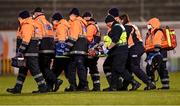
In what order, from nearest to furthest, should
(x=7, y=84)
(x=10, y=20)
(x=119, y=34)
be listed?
(x=119, y=34) < (x=7, y=84) < (x=10, y=20)

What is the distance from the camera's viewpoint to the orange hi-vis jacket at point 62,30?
77.5 feet

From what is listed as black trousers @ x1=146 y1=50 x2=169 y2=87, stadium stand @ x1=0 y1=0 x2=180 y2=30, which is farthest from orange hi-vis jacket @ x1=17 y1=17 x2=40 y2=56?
stadium stand @ x1=0 y1=0 x2=180 y2=30

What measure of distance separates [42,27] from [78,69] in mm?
1592

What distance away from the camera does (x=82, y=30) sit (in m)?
23.5

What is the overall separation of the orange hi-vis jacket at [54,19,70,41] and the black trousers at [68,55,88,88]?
62cm

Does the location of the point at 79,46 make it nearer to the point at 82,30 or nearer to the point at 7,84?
the point at 82,30

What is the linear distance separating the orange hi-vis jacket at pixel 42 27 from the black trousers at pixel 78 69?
3.23 ft

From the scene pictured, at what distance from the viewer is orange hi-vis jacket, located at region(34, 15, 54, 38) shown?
2283cm

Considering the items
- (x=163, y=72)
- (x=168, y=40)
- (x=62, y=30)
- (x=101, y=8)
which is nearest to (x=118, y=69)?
(x=62, y=30)

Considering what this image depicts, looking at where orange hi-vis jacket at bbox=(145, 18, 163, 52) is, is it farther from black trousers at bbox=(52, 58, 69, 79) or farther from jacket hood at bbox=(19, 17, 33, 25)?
jacket hood at bbox=(19, 17, 33, 25)

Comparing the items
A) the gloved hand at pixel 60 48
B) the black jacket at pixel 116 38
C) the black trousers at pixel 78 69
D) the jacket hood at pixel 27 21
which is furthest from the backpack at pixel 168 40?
the jacket hood at pixel 27 21

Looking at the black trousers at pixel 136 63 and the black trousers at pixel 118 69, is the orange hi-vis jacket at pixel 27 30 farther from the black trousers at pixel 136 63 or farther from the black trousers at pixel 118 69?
the black trousers at pixel 136 63

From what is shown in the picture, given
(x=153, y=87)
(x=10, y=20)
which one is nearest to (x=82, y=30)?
(x=153, y=87)

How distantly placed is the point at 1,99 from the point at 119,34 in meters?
4.18
